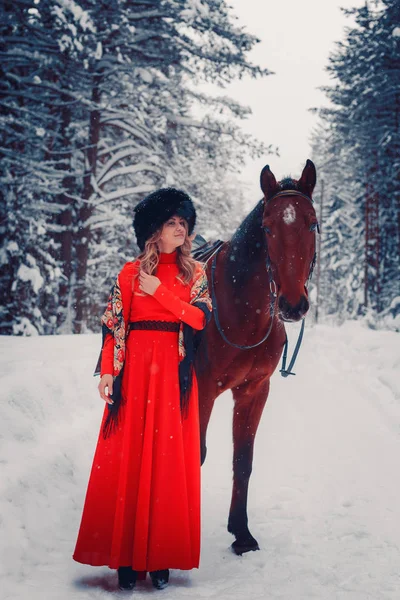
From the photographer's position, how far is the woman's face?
3.14 meters

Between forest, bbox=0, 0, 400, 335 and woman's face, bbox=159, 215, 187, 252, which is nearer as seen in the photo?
woman's face, bbox=159, 215, 187, 252

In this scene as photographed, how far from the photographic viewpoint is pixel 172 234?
10.3 ft

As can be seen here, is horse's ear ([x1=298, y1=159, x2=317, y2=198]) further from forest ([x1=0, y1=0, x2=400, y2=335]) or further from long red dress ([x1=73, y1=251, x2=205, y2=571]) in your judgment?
forest ([x1=0, y1=0, x2=400, y2=335])

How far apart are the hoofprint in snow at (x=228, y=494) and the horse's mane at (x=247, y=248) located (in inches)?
77.5

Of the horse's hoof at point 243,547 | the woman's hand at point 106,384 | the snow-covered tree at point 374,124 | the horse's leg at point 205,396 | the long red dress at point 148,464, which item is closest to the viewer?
the long red dress at point 148,464

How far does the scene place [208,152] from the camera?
14.1 m

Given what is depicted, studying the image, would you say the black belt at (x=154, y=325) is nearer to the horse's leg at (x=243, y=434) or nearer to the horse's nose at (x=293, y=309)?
the horse's nose at (x=293, y=309)

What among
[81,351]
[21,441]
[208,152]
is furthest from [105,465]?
[208,152]

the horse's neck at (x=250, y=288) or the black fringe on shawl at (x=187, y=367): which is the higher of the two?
the horse's neck at (x=250, y=288)

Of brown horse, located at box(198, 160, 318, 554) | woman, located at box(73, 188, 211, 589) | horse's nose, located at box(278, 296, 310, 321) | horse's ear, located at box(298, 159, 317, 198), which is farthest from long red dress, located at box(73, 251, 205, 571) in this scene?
horse's ear, located at box(298, 159, 317, 198)

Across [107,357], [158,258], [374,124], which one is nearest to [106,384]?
[107,357]

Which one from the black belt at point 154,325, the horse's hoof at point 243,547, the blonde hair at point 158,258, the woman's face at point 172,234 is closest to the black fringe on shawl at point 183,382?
the black belt at point 154,325

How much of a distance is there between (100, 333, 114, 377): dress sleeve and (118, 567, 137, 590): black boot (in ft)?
3.65

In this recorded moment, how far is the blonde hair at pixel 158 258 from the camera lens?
10.1 ft
